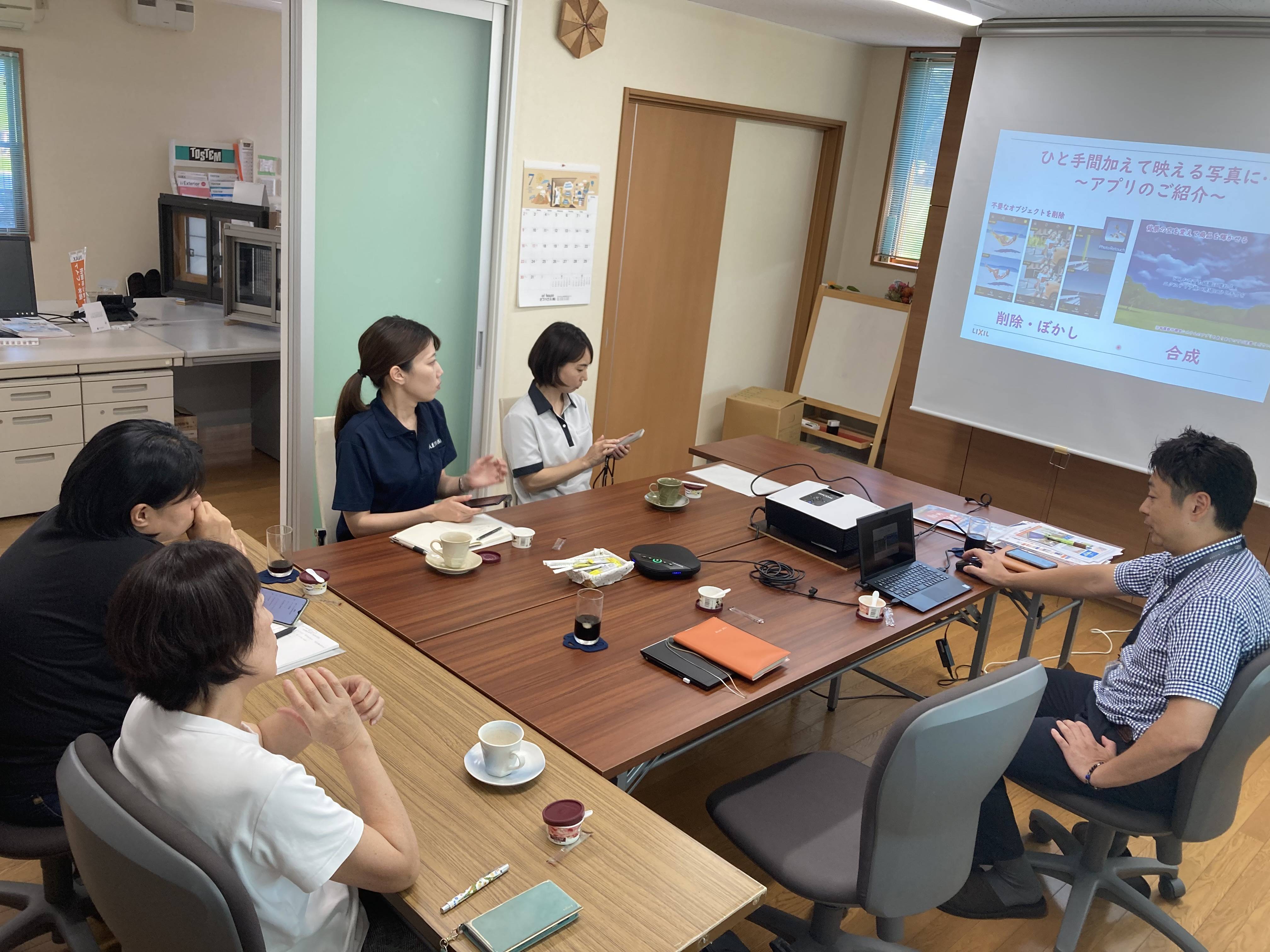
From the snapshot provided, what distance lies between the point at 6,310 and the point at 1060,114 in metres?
5.10

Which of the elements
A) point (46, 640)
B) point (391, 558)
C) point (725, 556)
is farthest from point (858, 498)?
point (46, 640)

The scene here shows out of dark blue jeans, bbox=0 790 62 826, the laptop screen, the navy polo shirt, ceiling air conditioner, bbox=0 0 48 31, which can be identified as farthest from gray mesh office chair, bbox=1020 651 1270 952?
ceiling air conditioner, bbox=0 0 48 31

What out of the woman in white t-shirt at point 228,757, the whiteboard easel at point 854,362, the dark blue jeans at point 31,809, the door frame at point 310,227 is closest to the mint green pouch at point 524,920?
the woman in white t-shirt at point 228,757

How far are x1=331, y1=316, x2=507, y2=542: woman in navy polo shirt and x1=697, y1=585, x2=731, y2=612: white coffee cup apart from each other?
0.77m

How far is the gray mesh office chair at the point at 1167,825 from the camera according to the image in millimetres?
2104

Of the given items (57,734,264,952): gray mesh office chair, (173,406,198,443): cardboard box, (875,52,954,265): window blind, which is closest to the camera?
(57,734,264,952): gray mesh office chair

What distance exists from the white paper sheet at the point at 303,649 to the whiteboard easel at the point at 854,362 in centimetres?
400

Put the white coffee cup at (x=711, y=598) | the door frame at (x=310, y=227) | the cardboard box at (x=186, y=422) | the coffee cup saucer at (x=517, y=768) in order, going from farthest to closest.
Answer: the cardboard box at (x=186, y=422) → the door frame at (x=310, y=227) → the white coffee cup at (x=711, y=598) → the coffee cup saucer at (x=517, y=768)

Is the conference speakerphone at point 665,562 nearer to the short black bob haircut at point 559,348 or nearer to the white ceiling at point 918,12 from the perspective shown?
the short black bob haircut at point 559,348

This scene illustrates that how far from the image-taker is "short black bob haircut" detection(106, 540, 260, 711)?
130cm

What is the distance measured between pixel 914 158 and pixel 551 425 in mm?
3398

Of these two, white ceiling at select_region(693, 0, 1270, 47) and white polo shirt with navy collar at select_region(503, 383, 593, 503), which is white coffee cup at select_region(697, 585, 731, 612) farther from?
Answer: white ceiling at select_region(693, 0, 1270, 47)

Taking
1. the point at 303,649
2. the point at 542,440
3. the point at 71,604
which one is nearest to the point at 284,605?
the point at 303,649

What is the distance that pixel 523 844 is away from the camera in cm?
156
